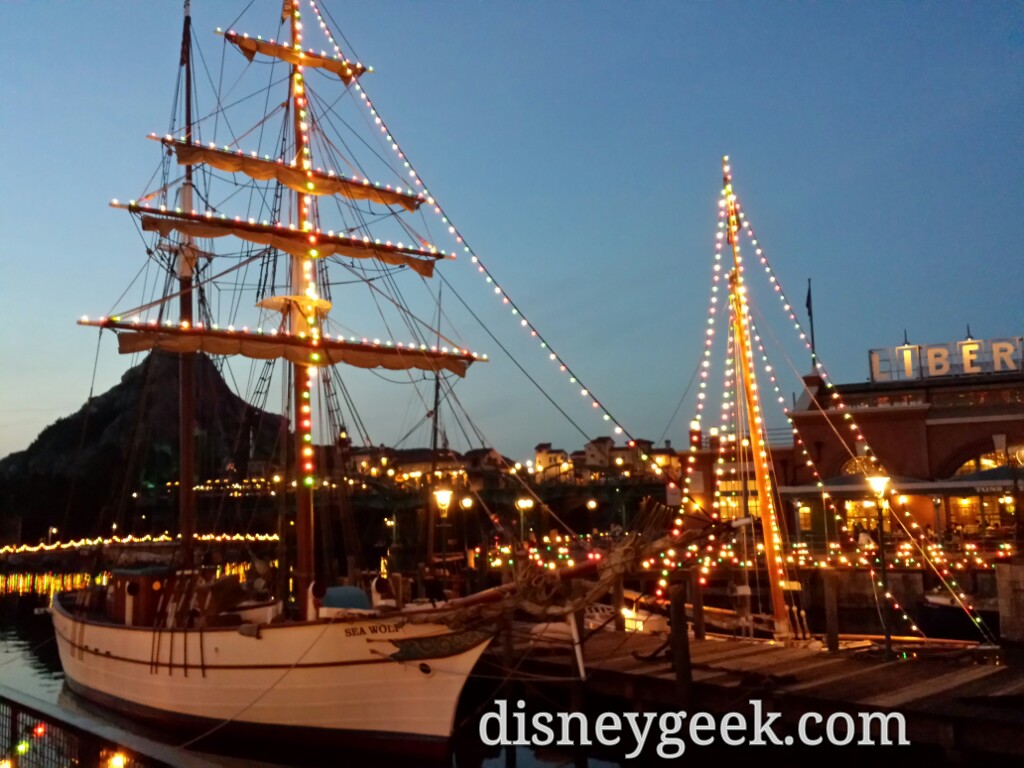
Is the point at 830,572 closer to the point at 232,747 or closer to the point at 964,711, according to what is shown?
the point at 964,711

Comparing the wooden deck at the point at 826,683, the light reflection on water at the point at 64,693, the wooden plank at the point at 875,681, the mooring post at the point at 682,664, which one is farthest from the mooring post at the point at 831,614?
the light reflection on water at the point at 64,693

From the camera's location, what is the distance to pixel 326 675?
586 inches

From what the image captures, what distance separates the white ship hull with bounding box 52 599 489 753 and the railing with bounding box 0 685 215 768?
816 cm

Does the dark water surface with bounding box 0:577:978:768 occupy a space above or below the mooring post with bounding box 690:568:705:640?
below

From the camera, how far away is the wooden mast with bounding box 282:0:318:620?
18.1 metres

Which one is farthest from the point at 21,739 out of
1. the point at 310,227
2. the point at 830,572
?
the point at 310,227

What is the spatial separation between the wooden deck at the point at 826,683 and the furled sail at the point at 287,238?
10.4 m

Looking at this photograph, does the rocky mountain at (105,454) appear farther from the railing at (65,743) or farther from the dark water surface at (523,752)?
the railing at (65,743)

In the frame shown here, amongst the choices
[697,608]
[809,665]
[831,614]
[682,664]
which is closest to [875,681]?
[809,665]

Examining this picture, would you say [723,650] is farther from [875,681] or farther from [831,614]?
[875,681]

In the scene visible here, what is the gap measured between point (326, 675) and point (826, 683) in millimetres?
8122

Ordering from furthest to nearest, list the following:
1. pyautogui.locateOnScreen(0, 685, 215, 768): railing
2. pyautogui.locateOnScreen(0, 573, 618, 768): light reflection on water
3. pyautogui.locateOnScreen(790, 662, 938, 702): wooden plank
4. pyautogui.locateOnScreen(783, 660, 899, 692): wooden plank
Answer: pyautogui.locateOnScreen(0, 573, 618, 768): light reflection on water → pyautogui.locateOnScreen(783, 660, 899, 692): wooden plank → pyautogui.locateOnScreen(790, 662, 938, 702): wooden plank → pyautogui.locateOnScreen(0, 685, 215, 768): railing

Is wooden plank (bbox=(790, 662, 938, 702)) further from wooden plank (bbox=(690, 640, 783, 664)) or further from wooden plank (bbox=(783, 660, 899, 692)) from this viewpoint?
wooden plank (bbox=(690, 640, 783, 664))

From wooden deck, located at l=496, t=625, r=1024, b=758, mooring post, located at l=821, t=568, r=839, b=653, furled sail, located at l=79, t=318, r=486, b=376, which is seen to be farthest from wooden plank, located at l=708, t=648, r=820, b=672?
furled sail, located at l=79, t=318, r=486, b=376
